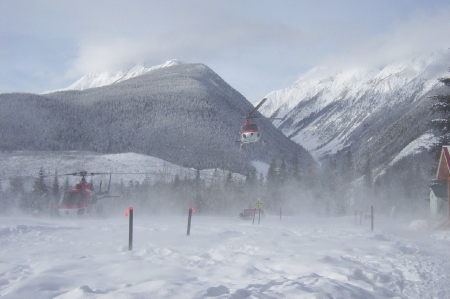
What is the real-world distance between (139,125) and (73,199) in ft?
457

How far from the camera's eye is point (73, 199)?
2152cm

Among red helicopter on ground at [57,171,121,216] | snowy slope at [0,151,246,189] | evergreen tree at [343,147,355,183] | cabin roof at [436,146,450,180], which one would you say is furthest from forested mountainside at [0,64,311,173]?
cabin roof at [436,146,450,180]

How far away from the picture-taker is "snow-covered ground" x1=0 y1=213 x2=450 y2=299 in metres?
5.18

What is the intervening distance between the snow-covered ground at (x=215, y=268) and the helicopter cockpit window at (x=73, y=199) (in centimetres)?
1132

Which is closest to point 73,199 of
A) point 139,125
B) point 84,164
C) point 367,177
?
point 367,177

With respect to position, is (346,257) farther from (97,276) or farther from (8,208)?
→ (8,208)

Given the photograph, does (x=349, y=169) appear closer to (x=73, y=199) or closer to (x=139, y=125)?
(x=73, y=199)

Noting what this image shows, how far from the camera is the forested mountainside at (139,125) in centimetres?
13075

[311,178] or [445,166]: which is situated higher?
[311,178]

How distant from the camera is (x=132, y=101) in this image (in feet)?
574

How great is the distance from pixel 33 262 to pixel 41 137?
441 ft

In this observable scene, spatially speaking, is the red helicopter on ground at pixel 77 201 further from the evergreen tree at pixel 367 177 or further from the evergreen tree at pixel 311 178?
the evergreen tree at pixel 367 177

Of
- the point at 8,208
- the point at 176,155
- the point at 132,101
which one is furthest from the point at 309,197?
the point at 132,101

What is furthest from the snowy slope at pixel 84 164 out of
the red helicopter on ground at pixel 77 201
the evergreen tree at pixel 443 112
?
the evergreen tree at pixel 443 112
